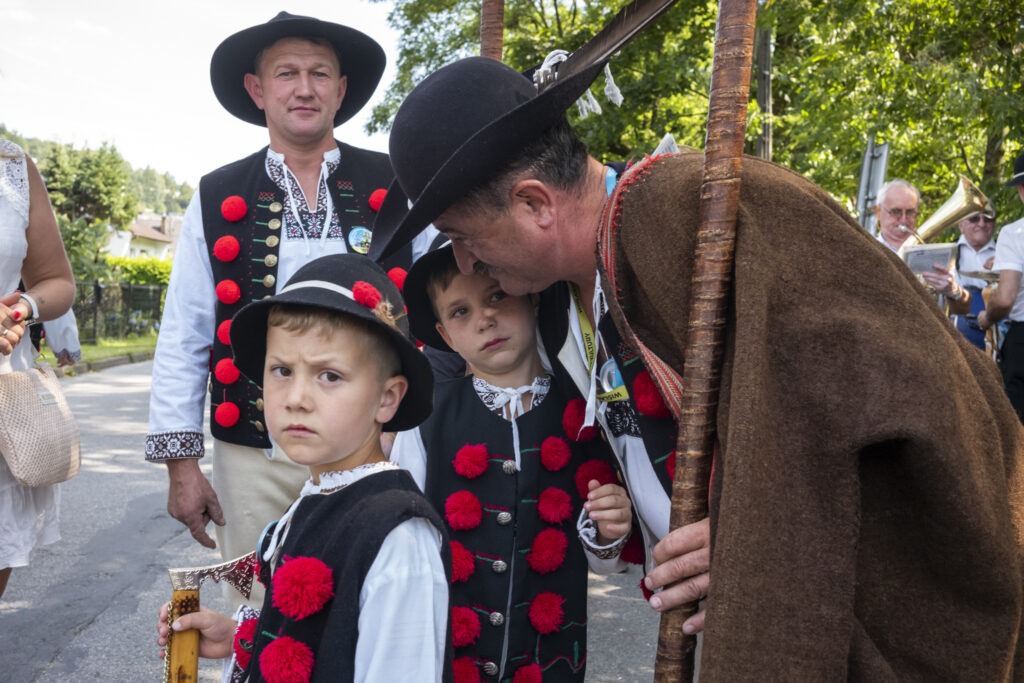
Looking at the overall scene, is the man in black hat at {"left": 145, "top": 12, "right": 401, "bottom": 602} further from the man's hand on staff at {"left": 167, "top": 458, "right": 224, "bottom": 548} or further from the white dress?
the white dress

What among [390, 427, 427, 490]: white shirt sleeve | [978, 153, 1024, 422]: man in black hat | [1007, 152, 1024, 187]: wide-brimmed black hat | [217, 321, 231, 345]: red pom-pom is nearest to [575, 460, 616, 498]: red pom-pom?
[390, 427, 427, 490]: white shirt sleeve

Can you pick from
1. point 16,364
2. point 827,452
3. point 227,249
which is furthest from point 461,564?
point 16,364

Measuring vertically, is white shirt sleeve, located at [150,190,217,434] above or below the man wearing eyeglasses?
below

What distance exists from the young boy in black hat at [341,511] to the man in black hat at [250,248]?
0.83m

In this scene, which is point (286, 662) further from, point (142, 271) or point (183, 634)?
point (142, 271)

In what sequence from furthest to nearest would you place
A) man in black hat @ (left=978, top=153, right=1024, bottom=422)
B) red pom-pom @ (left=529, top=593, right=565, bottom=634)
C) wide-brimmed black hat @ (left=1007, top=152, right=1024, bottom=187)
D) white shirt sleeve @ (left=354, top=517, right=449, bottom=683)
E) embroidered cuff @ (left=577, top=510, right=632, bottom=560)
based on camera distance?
wide-brimmed black hat @ (left=1007, top=152, right=1024, bottom=187)
man in black hat @ (left=978, top=153, right=1024, bottom=422)
red pom-pom @ (left=529, top=593, right=565, bottom=634)
embroidered cuff @ (left=577, top=510, right=632, bottom=560)
white shirt sleeve @ (left=354, top=517, right=449, bottom=683)

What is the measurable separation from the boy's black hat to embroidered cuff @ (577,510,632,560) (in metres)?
0.64

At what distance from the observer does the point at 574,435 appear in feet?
8.12

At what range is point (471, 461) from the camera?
96.3 inches

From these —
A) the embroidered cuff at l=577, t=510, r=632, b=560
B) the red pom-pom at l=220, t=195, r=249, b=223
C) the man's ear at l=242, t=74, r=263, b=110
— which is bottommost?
the embroidered cuff at l=577, t=510, r=632, b=560

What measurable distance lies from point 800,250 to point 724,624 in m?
0.60

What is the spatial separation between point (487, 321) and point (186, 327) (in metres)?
1.20

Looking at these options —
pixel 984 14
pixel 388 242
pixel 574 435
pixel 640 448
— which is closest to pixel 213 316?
pixel 388 242

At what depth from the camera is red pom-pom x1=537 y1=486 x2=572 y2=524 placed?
2453 mm
